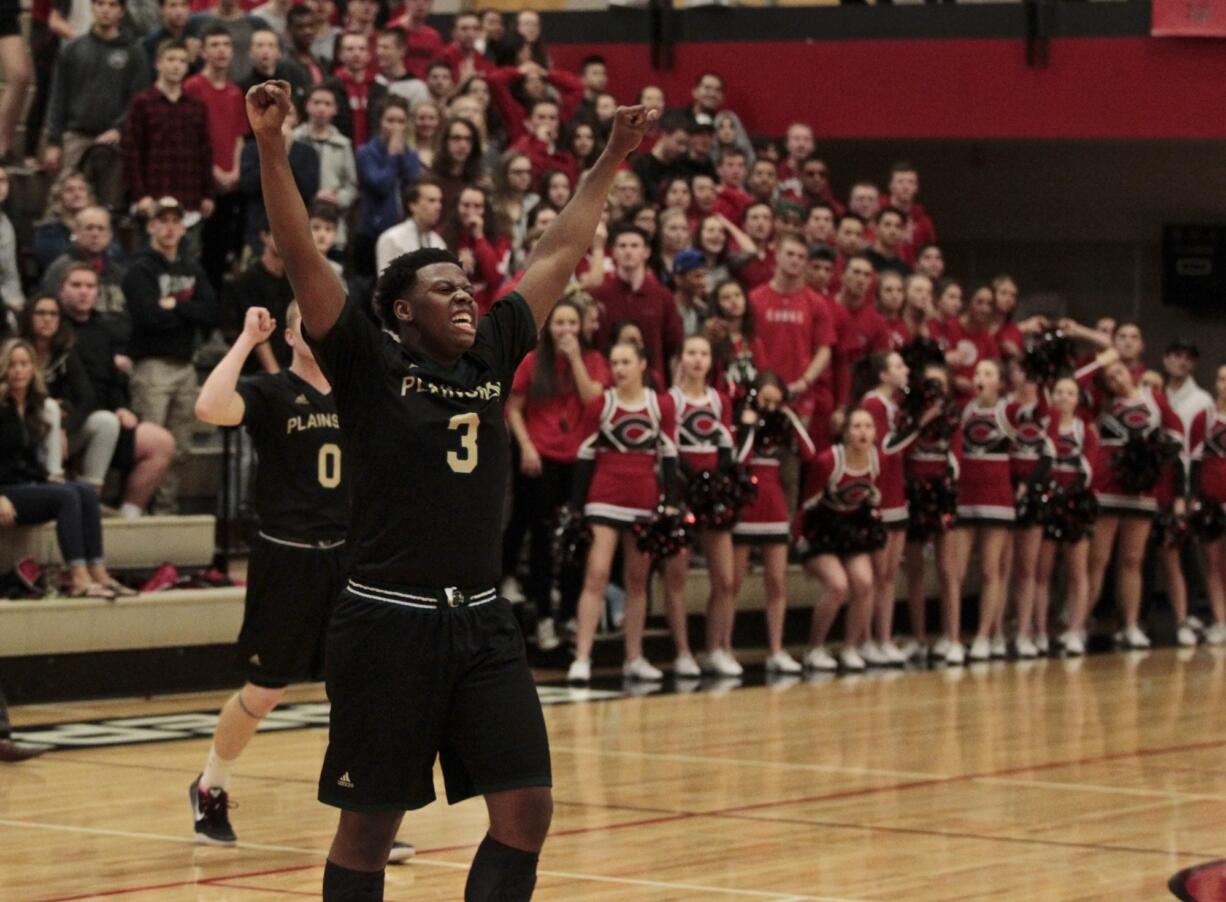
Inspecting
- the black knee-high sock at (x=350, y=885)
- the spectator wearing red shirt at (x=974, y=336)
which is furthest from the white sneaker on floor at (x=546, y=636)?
the black knee-high sock at (x=350, y=885)

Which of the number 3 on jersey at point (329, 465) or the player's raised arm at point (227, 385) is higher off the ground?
the player's raised arm at point (227, 385)

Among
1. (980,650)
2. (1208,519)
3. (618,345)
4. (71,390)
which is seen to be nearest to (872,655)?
(980,650)

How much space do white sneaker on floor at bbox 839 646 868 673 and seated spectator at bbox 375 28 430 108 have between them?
15.5 feet

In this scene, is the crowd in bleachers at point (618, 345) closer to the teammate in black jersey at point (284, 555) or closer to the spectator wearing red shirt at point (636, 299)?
the spectator wearing red shirt at point (636, 299)

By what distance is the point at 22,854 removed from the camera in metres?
7.34

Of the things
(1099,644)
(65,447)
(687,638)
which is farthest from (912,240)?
(65,447)

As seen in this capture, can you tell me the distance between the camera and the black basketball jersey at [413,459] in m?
4.84

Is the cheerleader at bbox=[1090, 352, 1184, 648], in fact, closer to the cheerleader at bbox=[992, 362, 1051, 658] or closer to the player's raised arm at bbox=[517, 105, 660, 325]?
the cheerleader at bbox=[992, 362, 1051, 658]

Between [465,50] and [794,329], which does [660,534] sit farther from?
[465,50]

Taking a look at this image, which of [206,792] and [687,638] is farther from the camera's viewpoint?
[687,638]

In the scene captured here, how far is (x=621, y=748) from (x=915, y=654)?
4.93 meters

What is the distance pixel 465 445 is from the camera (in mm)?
4895

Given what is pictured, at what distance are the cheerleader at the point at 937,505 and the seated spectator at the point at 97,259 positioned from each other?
498 cm

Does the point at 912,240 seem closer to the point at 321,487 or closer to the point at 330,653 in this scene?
the point at 321,487
